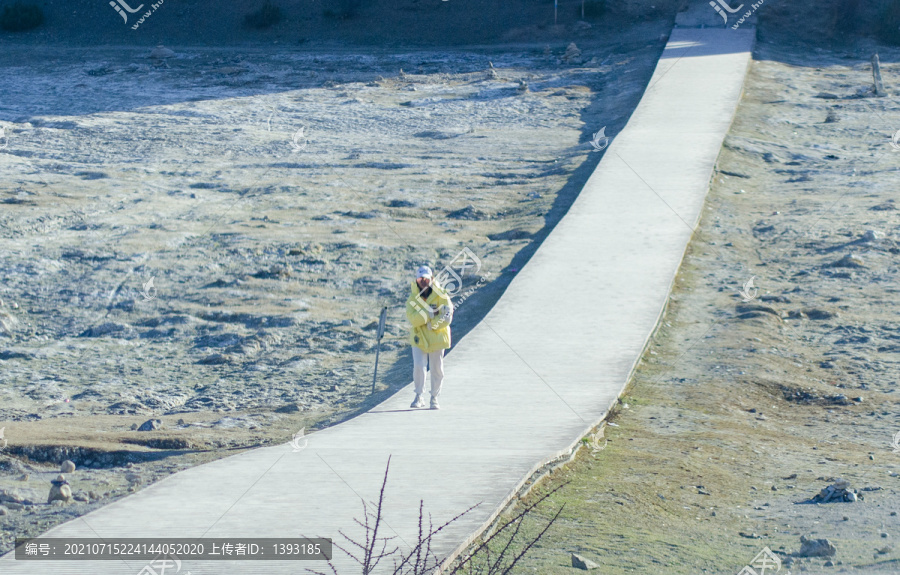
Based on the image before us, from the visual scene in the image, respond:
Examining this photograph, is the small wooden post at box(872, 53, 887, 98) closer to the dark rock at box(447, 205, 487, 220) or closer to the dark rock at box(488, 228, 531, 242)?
the dark rock at box(447, 205, 487, 220)

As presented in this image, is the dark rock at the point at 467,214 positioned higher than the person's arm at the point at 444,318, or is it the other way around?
the person's arm at the point at 444,318

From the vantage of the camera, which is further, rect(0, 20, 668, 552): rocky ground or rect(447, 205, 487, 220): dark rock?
rect(447, 205, 487, 220): dark rock

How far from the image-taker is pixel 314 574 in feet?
16.6

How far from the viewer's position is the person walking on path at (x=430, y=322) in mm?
7938

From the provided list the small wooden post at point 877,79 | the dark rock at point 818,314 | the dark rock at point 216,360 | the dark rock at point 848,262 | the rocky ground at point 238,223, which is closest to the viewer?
the rocky ground at point 238,223

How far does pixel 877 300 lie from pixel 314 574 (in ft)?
27.2

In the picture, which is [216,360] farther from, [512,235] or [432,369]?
[512,235]

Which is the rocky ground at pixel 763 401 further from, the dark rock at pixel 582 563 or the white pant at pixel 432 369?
the white pant at pixel 432 369

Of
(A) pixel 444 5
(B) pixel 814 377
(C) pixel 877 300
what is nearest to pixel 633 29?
(A) pixel 444 5

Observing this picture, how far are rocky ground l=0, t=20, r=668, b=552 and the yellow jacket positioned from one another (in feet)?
3.97

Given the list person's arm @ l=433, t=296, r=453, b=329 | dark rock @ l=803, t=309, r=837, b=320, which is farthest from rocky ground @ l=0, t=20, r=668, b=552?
dark rock @ l=803, t=309, r=837, b=320

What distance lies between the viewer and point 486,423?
7.59 metres

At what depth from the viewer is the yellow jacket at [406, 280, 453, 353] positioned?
793 cm

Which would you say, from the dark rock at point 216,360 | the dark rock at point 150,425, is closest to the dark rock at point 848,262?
the dark rock at point 216,360
